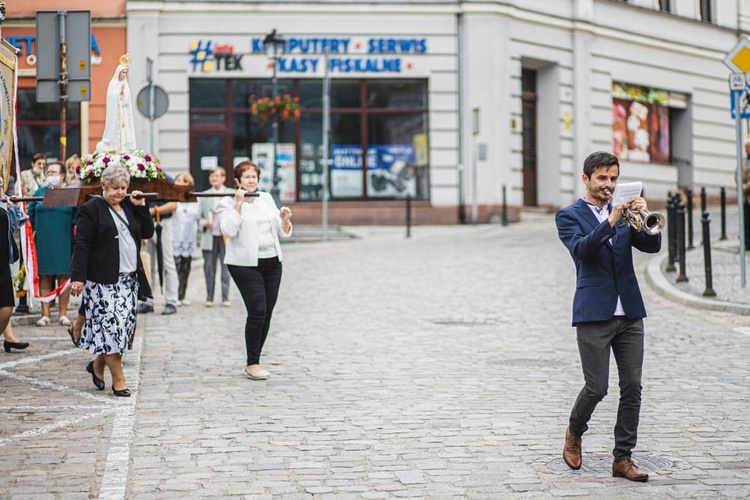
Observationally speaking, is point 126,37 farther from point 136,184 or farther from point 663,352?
point 663,352

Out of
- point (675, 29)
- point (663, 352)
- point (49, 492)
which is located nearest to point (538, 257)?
point (663, 352)

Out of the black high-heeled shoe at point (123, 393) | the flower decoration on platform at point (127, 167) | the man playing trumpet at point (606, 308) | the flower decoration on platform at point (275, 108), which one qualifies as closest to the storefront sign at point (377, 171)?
the flower decoration on platform at point (275, 108)

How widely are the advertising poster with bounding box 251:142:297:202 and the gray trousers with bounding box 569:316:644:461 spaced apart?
75.0ft

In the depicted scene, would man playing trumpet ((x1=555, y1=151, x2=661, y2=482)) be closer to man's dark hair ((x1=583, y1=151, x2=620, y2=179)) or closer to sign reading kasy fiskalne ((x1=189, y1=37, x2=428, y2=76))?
man's dark hair ((x1=583, y1=151, x2=620, y2=179))

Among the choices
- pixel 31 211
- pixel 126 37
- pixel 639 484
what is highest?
pixel 126 37

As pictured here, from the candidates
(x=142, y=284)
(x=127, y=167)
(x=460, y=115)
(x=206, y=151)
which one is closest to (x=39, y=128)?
(x=206, y=151)

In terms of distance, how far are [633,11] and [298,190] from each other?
11.4m

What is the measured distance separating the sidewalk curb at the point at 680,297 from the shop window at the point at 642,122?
15810mm

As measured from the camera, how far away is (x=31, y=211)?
1338 centimetres

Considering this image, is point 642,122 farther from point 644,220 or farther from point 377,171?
point 644,220

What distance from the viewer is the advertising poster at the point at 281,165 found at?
2909 centimetres

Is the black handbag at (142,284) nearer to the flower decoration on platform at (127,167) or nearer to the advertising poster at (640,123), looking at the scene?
the flower decoration on platform at (127,167)

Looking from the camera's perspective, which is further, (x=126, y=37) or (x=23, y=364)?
(x=126, y=37)

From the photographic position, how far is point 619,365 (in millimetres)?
6559
